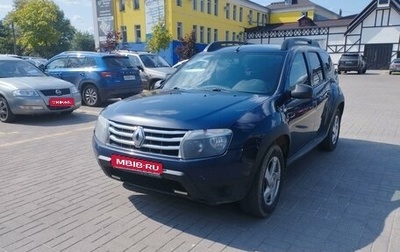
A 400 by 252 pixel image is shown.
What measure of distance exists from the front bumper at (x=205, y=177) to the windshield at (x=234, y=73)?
1.20 meters

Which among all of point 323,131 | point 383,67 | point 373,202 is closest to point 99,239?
point 373,202

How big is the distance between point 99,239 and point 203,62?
8.61ft

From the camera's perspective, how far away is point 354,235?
328cm

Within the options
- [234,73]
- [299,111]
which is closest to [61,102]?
[234,73]

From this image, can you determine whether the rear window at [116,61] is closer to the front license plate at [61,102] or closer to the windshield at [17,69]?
the windshield at [17,69]

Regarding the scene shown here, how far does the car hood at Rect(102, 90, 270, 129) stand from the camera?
10.2 feet

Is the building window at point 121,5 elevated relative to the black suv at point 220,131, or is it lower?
elevated

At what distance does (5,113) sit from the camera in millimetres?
8359

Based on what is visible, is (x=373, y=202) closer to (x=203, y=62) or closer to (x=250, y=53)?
(x=250, y=53)

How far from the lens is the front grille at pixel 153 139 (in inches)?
121

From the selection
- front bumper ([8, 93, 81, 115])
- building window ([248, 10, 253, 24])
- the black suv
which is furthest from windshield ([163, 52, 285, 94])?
building window ([248, 10, 253, 24])

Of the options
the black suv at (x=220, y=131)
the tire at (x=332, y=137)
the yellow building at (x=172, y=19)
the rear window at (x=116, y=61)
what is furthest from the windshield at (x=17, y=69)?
the yellow building at (x=172, y=19)

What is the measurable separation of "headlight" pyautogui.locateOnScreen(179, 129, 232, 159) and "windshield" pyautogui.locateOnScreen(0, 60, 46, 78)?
24.9 ft

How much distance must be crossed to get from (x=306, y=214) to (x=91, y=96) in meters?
8.79
